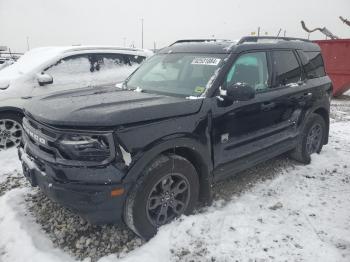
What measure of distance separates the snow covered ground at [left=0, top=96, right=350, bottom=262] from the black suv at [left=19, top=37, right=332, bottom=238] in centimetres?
24

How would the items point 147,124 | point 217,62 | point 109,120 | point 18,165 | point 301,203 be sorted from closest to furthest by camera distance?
point 109,120 < point 147,124 < point 217,62 < point 301,203 < point 18,165

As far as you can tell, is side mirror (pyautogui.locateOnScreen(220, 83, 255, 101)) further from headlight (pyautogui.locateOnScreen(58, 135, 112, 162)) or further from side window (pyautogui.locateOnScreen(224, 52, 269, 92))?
headlight (pyautogui.locateOnScreen(58, 135, 112, 162))

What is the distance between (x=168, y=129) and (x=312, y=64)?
3152mm

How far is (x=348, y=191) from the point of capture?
446cm

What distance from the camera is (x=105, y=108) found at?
9.77 feet

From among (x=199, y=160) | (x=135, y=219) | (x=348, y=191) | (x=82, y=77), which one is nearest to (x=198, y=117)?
(x=199, y=160)

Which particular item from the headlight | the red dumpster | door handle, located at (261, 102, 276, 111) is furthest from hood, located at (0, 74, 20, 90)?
the red dumpster

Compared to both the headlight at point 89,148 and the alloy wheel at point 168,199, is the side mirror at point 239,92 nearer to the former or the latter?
the alloy wheel at point 168,199

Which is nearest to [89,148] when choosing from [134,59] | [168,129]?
[168,129]

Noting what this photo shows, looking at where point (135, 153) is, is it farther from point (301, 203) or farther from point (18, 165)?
point (18, 165)

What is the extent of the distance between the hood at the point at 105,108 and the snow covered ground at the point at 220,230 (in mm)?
1127

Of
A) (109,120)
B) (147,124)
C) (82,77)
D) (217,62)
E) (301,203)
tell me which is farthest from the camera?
(82,77)

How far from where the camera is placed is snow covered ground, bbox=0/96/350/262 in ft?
10.1

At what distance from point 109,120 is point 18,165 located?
9.69 feet
